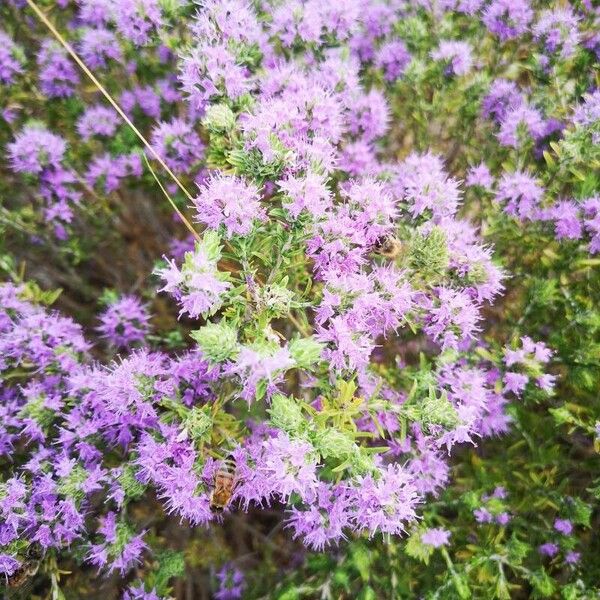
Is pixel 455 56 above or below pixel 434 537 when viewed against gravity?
above

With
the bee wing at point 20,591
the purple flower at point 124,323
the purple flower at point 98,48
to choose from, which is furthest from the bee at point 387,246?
the purple flower at point 98,48

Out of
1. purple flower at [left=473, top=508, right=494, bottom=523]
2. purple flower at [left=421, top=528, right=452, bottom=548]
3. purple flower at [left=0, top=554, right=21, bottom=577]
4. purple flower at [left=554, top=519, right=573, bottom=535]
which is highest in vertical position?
purple flower at [left=0, top=554, right=21, bottom=577]

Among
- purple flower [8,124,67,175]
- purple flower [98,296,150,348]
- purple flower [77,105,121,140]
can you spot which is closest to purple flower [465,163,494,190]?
purple flower [98,296,150,348]

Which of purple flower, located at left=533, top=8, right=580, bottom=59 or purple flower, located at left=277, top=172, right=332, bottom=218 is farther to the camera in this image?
purple flower, located at left=533, top=8, right=580, bottom=59

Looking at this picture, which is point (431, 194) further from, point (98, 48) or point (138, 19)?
point (98, 48)

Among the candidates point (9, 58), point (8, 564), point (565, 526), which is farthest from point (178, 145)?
point (565, 526)

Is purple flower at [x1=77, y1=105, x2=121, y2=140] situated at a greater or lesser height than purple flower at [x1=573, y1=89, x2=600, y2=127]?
greater

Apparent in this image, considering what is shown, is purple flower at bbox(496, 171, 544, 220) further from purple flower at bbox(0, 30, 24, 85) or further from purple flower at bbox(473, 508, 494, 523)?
purple flower at bbox(0, 30, 24, 85)
